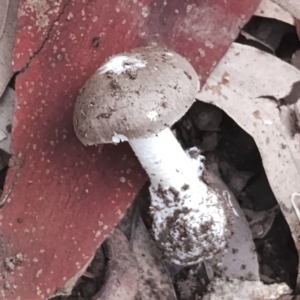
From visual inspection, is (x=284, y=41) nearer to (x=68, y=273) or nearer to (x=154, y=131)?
(x=154, y=131)

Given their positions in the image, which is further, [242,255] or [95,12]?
[242,255]

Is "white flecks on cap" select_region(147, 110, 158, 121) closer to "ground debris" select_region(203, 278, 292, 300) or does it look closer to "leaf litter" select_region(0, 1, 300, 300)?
"leaf litter" select_region(0, 1, 300, 300)

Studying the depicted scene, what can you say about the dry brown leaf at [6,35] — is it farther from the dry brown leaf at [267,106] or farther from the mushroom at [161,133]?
the dry brown leaf at [267,106]

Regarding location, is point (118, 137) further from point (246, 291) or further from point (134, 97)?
point (246, 291)

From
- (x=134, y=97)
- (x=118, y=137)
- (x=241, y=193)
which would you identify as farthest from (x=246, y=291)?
(x=134, y=97)

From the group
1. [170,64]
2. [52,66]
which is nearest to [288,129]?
[170,64]
